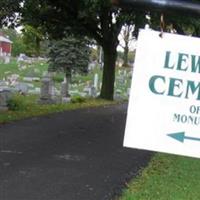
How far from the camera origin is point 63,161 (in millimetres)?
10438

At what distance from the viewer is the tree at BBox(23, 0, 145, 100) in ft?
80.4

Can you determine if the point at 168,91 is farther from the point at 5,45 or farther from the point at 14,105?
the point at 5,45

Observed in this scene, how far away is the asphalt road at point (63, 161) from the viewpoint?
8016 millimetres

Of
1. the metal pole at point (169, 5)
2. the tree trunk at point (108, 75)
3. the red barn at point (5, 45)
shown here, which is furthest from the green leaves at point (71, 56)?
the red barn at point (5, 45)

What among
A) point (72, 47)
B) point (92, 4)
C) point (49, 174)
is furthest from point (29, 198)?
point (72, 47)

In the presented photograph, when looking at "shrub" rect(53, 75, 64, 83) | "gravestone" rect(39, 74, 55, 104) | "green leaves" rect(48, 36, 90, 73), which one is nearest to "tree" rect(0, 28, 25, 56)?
"shrub" rect(53, 75, 64, 83)

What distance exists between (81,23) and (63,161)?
18166mm

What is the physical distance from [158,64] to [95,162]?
770 centimetres

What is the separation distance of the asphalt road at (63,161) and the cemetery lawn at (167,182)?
0.22 metres

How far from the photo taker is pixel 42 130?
15070 mm

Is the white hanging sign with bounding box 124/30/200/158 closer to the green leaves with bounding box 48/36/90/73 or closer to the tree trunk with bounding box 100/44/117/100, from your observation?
the tree trunk with bounding box 100/44/117/100

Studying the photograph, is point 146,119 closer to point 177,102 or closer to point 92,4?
point 177,102

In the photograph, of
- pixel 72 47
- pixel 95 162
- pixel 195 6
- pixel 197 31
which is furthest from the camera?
pixel 72 47

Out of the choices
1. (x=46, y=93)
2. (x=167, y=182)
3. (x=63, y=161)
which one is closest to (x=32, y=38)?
(x=46, y=93)
